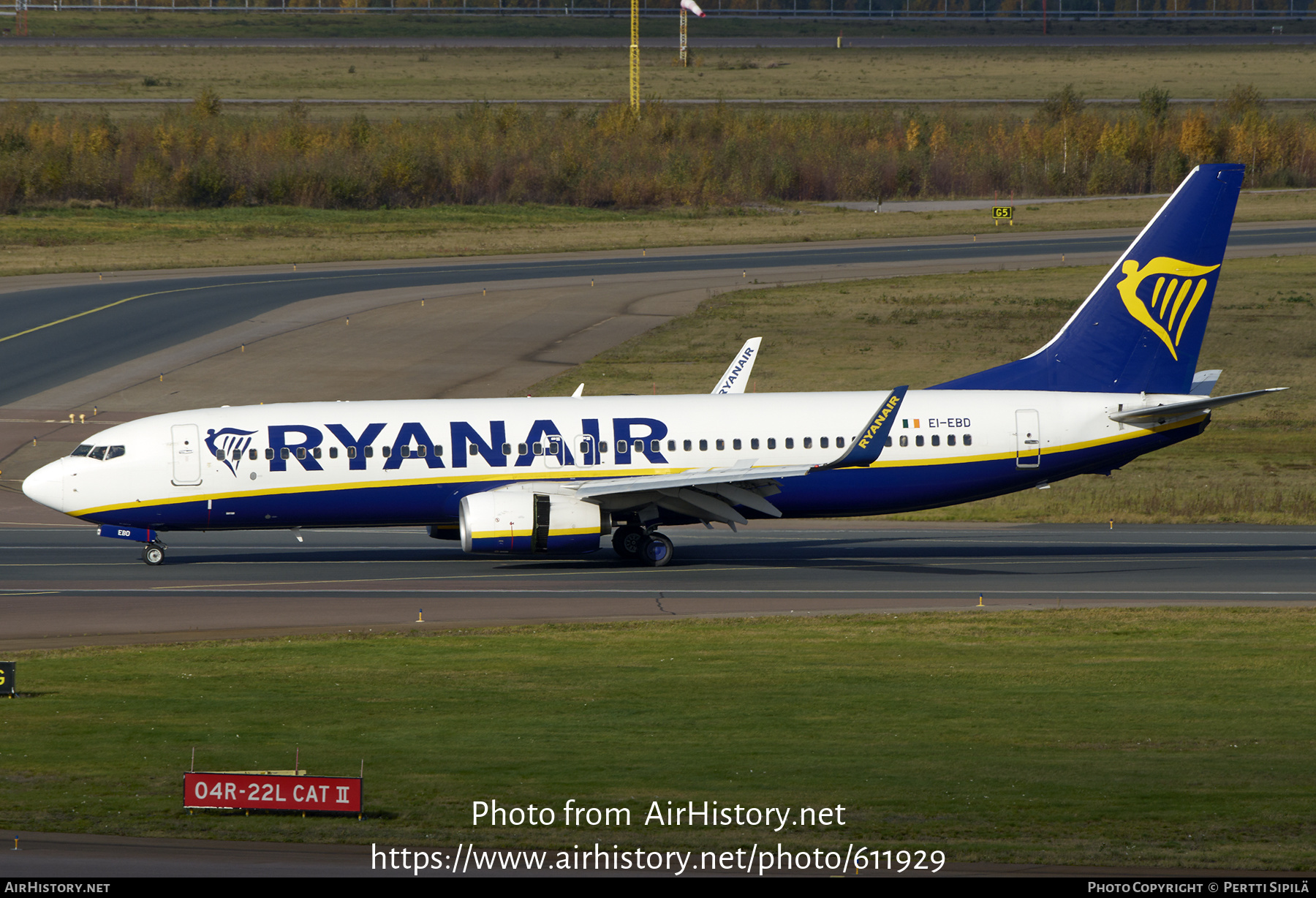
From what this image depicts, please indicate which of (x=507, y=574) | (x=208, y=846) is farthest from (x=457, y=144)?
(x=208, y=846)

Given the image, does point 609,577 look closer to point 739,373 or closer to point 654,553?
point 654,553

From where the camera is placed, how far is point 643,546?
127 ft

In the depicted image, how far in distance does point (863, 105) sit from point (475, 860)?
150842 mm

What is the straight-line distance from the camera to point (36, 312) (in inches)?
2977

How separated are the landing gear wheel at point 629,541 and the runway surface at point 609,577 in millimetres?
353

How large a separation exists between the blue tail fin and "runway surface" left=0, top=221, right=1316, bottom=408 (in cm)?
2714

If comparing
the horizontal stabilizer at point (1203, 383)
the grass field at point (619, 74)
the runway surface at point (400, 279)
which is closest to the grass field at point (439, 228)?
the runway surface at point (400, 279)

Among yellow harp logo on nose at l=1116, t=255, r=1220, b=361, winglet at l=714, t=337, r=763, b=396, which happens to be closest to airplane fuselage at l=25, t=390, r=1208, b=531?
yellow harp logo on nose at l=1116, t=255, r=1220, b=361

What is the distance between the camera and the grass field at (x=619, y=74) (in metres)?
170

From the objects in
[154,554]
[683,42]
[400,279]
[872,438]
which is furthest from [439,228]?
[683,42]

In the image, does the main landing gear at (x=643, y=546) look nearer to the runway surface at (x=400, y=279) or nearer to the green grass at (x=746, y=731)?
the green grass at (x=746, y=731)

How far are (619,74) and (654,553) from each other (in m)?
157

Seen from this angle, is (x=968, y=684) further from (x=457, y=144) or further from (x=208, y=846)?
(x=457, y=144)

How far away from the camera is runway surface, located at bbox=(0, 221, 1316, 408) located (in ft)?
227
